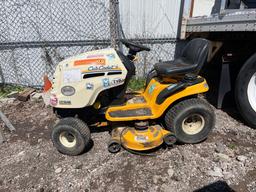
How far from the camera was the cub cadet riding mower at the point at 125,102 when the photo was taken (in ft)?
7.08

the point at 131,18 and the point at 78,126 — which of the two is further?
the point at 131,18

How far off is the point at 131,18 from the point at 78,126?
99.2 inches

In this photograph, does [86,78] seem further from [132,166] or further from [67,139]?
[132,166]

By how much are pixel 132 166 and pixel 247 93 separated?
68.0 inches

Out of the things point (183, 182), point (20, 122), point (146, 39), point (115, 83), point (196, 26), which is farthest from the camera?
point (146, 39)

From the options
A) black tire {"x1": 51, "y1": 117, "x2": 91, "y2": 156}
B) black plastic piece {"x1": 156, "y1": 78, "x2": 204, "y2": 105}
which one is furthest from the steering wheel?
black tire {"x1": 51, "y1": 117, "x2": 91, "y2": 156}

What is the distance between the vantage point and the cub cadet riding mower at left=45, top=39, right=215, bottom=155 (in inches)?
85.0

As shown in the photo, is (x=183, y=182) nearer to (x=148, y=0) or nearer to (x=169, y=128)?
→ (x=169, y=128)

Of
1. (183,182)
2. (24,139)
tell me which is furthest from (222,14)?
(24,139)

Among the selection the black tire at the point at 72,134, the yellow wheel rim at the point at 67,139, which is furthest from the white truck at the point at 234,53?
the yellow wheel rim at the point at 67,139

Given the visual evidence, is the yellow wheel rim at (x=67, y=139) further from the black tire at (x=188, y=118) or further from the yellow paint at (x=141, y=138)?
the black tire at (x=188, y=118)

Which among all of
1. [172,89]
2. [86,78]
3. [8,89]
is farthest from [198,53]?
[8,89]

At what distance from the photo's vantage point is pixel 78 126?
2223mm

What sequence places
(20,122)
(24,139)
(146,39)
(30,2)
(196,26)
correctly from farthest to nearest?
(146,39) < (30,2) < (196,26) < (20,122) < (24,139)
